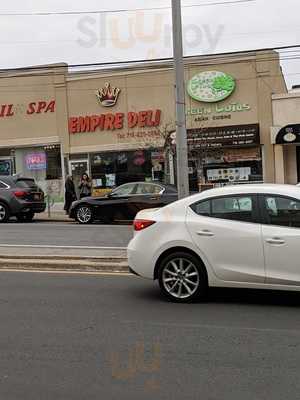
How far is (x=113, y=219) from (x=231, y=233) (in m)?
12.9

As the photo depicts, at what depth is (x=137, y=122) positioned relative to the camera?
26062 millimetres

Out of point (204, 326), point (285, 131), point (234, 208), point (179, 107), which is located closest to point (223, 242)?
point (234, 208)

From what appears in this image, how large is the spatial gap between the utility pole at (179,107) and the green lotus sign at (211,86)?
12755mm

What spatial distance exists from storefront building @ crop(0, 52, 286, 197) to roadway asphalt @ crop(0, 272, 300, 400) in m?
16.5

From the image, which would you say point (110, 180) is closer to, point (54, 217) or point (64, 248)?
point (54, 217)

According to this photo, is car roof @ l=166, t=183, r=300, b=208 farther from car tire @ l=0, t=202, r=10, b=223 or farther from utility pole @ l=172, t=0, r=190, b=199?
car tire @ l=0, t=202, r=10, b=223

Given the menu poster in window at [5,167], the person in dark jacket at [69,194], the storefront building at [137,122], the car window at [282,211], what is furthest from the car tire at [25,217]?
the car window at [282,211]

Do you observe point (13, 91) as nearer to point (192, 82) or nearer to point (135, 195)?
point (192, 82)

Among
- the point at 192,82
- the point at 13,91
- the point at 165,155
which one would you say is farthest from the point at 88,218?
the point at 13,91

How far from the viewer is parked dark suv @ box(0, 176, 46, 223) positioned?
20.7 meters

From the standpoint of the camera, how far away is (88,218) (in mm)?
20297

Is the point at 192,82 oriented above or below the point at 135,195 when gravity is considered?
Answer: above

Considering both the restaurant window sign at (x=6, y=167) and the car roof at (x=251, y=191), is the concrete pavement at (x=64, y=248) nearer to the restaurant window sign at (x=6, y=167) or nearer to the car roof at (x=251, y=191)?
the car roof at (x=251, y=191)

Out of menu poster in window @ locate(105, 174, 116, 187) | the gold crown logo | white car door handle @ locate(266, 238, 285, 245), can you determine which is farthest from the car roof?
the gold crown logo
